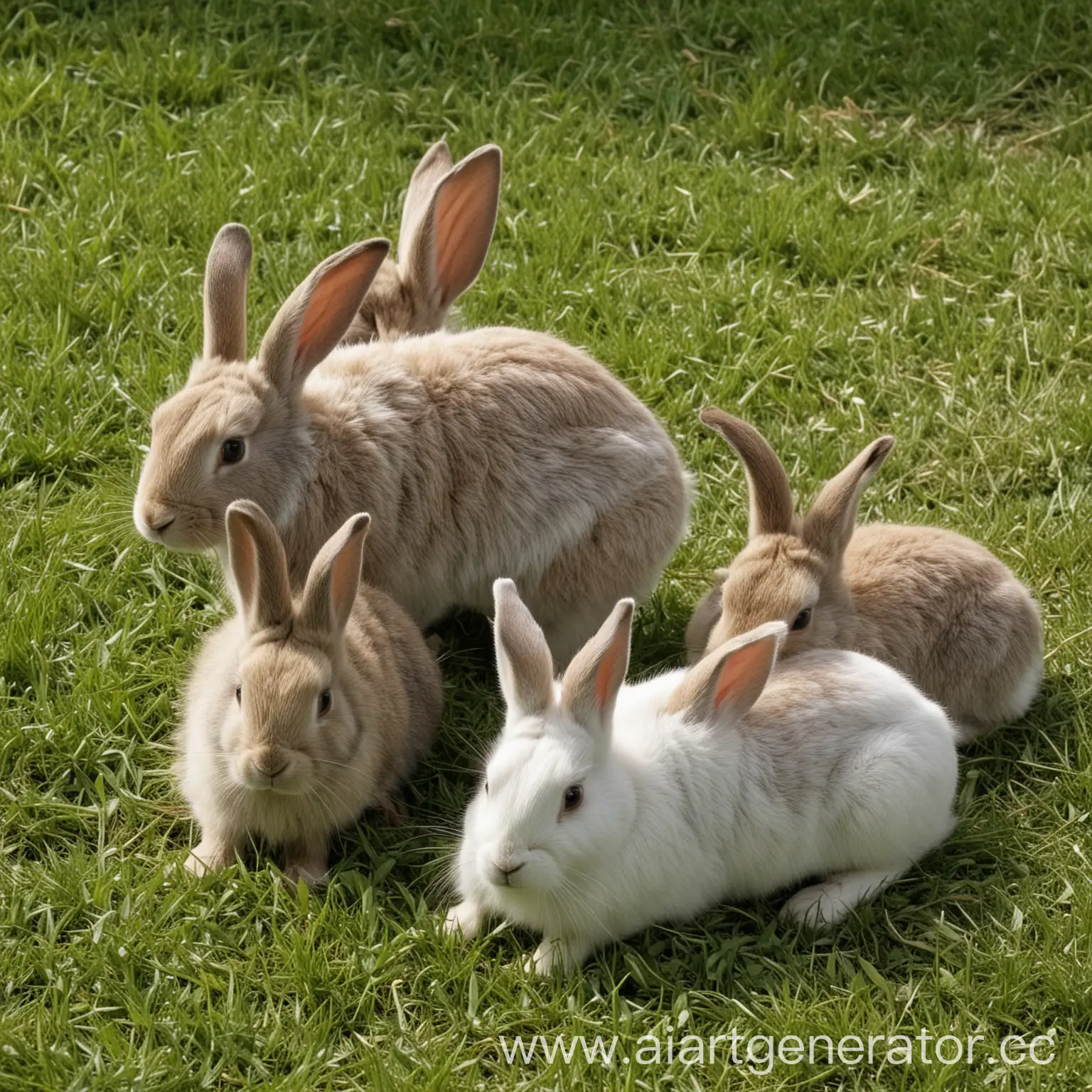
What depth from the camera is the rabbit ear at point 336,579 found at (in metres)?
4.30

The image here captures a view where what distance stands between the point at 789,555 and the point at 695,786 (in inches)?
33.6

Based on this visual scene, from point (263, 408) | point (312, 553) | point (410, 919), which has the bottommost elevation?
point (410, 919)

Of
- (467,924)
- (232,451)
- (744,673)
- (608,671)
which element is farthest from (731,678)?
(232,451)

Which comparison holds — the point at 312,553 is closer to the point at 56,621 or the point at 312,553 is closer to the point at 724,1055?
the point at 56,621

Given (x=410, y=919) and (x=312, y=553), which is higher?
(x=312, y=553)

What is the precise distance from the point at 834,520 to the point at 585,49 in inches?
151

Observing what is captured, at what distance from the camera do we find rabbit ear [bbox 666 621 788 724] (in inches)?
170

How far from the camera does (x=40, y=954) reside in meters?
4.14

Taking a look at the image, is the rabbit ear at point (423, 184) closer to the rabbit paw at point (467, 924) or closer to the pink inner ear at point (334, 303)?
the pink inner ear at point (334, 303)

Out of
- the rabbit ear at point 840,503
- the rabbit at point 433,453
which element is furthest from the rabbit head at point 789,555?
the rabbit at point 433,453

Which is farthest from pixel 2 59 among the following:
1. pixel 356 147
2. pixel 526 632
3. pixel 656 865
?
pixel 656 865

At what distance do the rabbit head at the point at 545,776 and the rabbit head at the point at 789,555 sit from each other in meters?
0.73

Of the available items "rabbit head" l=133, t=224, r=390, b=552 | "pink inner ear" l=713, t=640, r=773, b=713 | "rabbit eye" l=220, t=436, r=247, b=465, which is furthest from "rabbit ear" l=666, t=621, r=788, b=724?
"rabbit eye" l=220, t=436, r=247, b=465

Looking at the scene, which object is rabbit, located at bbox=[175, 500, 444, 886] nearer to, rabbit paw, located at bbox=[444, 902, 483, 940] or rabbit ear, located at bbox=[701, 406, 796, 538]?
rabbit paw, located at bbox=[444, 902, 483, 940]
